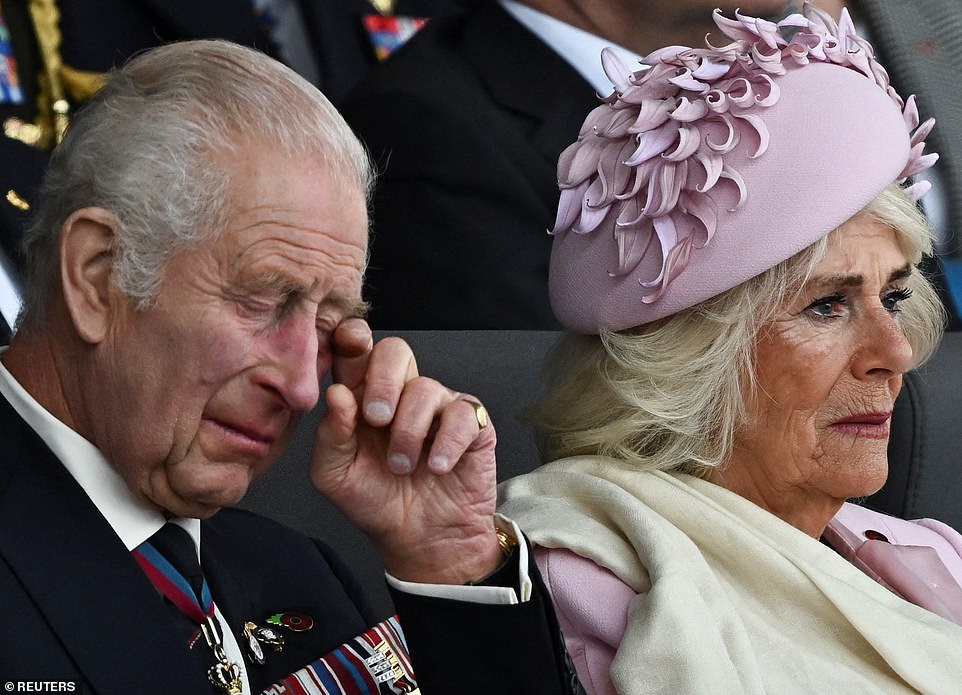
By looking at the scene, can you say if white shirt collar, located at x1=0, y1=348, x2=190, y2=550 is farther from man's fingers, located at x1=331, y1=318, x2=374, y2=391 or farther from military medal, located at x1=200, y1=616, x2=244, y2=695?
man's fingers, located at x1=331, y1=318, x2=374, y2=391

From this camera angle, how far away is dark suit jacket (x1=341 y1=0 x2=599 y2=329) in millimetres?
2967

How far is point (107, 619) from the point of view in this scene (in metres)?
1.41

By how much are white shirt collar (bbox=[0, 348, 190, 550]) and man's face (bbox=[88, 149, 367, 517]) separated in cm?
2

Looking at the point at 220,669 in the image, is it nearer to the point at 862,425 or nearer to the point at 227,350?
the point at 227,350

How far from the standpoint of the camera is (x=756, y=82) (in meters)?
2.06

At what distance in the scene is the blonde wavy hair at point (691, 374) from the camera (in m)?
2.08

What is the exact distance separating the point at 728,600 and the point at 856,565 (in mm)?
497

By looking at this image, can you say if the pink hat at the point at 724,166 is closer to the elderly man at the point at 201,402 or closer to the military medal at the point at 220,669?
the elderly man at the point at 201,402

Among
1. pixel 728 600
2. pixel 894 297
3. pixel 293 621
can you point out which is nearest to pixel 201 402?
pixel 293 621

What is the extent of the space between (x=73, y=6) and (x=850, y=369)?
2.04 meters

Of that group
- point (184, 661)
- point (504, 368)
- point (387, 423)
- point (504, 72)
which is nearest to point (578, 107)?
point (504, 72)

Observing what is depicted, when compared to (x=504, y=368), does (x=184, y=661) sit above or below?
above

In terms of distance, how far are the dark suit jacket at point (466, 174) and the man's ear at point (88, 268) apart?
58.5 inches

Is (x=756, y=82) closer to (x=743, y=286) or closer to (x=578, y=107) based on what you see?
(x=743, y=286)
